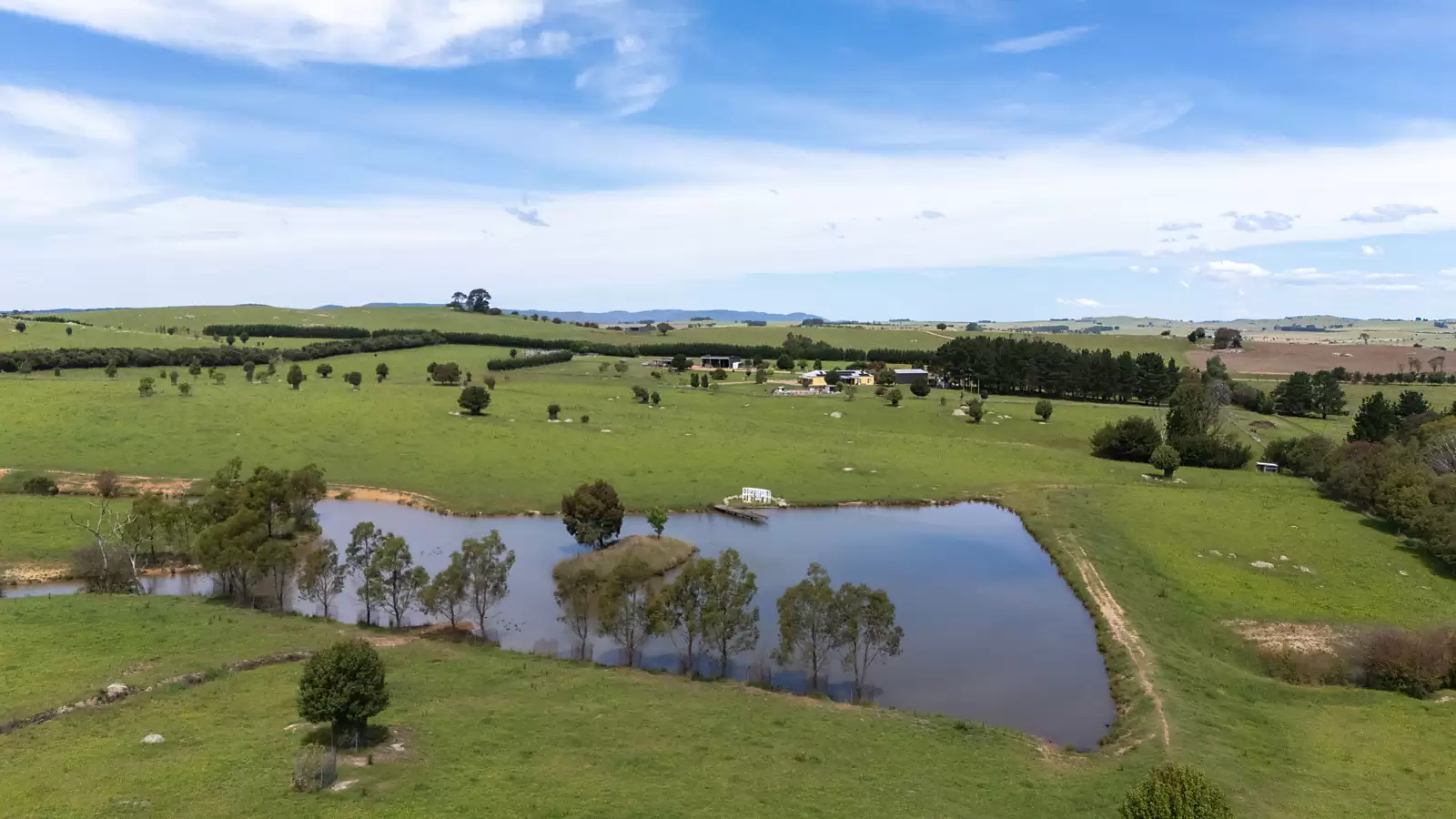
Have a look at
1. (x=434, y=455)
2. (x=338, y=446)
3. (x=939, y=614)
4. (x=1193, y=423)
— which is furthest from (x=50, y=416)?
(x=1193, y=423)

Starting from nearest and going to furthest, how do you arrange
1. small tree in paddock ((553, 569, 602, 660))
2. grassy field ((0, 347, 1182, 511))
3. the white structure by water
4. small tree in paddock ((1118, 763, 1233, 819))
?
small tree in paddock ((1118, 763, 1233, 819))
small tree in paddock ((553, 569, 602, 660))
the white structure by water
grassy field ((0, 347, 1182, 511))

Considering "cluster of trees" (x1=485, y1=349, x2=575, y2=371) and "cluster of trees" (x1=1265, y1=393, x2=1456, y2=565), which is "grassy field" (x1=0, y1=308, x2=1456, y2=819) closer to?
"cluster of trees" (x1=1265, y1=393, x2=1456, y2=565)

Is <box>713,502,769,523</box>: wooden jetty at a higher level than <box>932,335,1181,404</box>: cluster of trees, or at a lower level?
lower

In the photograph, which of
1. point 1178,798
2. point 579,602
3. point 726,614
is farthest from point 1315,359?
point 1178,798

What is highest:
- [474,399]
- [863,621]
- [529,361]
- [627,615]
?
[529,361]

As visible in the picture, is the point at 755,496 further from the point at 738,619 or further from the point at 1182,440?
the point at 1182,440

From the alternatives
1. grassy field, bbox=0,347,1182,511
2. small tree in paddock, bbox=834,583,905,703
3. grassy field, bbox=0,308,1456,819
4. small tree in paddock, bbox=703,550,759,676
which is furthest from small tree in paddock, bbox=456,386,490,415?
small tree in paddock, bbox=834,583,905,703
